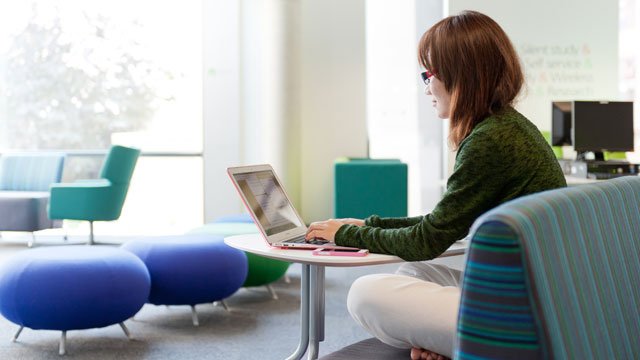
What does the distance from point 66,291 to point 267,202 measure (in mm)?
1536

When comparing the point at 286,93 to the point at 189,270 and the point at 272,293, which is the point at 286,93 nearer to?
the point at 272,293

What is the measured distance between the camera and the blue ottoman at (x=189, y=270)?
4.02 meters

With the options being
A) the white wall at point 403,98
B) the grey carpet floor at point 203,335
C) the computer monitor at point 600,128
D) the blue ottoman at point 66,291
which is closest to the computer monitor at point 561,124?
the computer monitor at point 600,128

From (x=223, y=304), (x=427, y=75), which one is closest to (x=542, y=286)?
(x=427, y=75)

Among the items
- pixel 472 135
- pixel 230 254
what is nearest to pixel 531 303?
pixel 472 135

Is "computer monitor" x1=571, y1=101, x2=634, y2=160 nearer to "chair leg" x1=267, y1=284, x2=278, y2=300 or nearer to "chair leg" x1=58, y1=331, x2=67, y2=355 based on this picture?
"chair leg" x1=267, y1=284, x2=278, y2=300

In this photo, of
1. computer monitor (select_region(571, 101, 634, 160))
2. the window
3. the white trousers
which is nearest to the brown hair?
the white trousers

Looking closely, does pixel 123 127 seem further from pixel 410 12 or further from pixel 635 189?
pixel 635 189

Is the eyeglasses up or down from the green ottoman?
up

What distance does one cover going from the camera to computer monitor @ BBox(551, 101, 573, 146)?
566 cm

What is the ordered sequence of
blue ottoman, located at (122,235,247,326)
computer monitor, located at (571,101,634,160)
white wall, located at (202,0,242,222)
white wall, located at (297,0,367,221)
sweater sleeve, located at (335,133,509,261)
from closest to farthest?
sweater sleeve, located at (335,133,509,261) < blue ottoman, located at (122,235,247,326) < computer monitor, located at (571,101,634,160) < white wall, located at (202,0,242,222) < white wall, located at (297,0,367,221)

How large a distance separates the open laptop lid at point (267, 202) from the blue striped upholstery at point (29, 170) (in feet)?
18.5

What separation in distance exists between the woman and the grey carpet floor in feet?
5.56

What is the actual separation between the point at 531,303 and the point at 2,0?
848 cm
